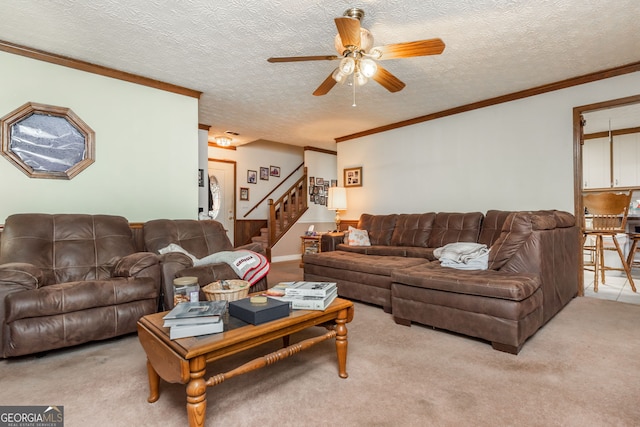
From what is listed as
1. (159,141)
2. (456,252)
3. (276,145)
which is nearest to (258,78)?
(159,141)

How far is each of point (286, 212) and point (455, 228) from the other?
3.94 m

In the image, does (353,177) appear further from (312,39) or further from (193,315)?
(193,315)

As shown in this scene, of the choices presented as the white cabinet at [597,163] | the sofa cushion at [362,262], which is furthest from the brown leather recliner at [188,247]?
the white cabinet at [597,163]

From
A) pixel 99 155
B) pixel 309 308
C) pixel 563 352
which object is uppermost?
pixel 99 155

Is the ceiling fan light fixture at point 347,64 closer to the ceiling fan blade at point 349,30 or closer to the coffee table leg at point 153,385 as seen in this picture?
the ceiling fan blade at point 349,30

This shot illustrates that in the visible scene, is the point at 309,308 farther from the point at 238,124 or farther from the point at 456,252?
the point at 238,124

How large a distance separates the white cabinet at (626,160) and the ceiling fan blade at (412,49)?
17.2 ft

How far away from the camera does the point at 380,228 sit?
4719 millimetres

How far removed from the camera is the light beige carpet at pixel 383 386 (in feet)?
4.87

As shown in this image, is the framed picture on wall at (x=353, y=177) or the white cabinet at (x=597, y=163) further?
the framed picture on wall at (x=353, y=177)

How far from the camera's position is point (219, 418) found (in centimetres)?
147

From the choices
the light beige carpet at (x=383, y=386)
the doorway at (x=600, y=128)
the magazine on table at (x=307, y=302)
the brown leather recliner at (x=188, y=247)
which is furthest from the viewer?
the doorway at (x=600, y=128)

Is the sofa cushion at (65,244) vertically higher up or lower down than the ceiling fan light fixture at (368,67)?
lower down

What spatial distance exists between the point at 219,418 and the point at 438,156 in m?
4.37
